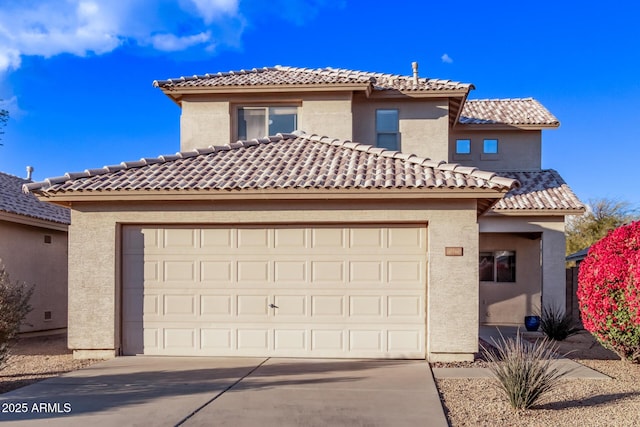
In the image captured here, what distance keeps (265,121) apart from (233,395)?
1064 centimetres

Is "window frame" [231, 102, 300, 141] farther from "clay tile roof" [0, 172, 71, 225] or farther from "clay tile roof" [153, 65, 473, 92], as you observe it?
"clay tile roof" [0, 172, 71, 225]

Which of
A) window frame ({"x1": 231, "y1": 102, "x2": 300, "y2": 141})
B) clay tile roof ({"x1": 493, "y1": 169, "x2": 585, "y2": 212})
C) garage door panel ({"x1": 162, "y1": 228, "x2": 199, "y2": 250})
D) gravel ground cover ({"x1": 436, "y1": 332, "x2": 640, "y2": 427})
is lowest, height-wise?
gravel ground cover ({"x1": 436, "y1": 332, "x2": 640, "y2": 427})

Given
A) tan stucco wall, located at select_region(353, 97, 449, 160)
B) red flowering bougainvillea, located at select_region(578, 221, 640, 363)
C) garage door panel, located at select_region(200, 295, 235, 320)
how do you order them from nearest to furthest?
red flowering bougainvillea, located at select_region(578, 221, 640, 363)
garage door panel, located at select_region(200, 295, 235, 320)
tan stucco wall, located at select_region(353, 97, 449, 160)

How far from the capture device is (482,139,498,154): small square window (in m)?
20.9

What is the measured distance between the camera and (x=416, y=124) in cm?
1780

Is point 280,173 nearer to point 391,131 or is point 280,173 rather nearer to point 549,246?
point 391,131

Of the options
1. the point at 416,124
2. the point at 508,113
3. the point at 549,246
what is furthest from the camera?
the point at 508,113

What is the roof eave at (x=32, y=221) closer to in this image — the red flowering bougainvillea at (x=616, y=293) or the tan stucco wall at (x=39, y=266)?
the tan stucco wall at (x=39, y=266)

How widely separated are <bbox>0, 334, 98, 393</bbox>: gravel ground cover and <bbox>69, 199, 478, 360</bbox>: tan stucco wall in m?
0.57

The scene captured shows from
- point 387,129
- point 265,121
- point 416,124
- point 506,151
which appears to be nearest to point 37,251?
point 265,121

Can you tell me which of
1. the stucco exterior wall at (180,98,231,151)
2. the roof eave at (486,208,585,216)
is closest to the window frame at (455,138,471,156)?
the roof eave at (486,208,585,216)

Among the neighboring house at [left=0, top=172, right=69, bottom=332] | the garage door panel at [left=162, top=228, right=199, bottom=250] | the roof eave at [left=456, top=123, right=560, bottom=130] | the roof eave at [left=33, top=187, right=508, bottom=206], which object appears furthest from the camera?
the roof eave at [left=456, top=123, right=560, bottom=130]

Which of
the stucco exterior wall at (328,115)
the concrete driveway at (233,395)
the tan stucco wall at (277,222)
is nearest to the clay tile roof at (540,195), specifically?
the stucco exterior wall at (328,115)

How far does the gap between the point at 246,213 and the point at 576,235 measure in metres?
26.7
